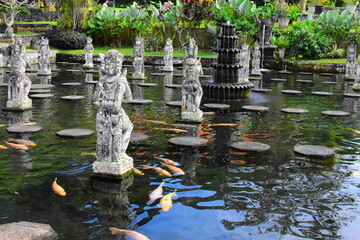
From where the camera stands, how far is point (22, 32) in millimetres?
32188

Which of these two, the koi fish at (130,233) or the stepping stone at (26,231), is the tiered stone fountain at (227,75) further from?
the stepping stone at (26,231)

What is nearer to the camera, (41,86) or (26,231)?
(26,231)

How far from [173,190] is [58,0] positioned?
93.3 ft

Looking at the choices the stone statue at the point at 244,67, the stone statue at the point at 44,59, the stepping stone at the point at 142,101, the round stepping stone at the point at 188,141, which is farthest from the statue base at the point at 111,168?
the stone statue at the point at 44,59

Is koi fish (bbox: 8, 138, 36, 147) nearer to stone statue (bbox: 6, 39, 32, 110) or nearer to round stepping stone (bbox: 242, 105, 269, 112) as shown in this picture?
stone statue (bbox: 6, 39, 32, 110)

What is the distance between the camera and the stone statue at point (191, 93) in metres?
10.0

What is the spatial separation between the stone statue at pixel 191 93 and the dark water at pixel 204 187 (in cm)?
37

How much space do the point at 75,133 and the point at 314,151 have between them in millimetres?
4374

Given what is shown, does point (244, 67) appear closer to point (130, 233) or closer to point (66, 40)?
point (130, 233)

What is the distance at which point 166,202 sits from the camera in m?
5.52

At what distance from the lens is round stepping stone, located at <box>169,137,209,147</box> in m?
8.03

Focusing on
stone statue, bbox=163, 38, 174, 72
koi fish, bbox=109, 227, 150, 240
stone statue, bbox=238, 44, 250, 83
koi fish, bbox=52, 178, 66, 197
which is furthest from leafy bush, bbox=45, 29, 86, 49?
koi fish, bbox=109, 227, 150, 240

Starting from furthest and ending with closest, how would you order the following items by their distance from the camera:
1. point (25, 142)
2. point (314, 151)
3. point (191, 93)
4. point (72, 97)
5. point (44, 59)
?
point (44, 59) → point (72, 97) → point (191, 93) → point (25, 142) → point (314, 151)

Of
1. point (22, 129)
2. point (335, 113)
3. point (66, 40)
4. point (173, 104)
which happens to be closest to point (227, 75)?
point (173, 104)
